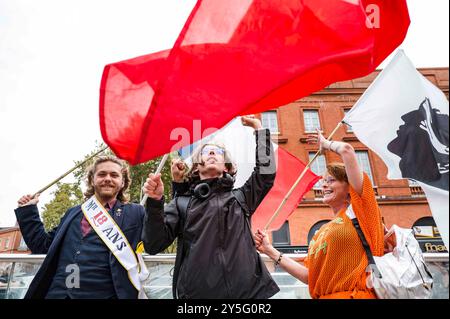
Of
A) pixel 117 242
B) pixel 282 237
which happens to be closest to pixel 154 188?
pixel 117 242

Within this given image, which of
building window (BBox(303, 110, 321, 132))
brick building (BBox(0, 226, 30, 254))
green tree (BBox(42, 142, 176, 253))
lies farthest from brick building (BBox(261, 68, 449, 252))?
brick building (BBox(0, 226, 30, 254))

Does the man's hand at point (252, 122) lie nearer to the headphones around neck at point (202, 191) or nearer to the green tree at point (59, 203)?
the headphones around neck at point (202, 191)

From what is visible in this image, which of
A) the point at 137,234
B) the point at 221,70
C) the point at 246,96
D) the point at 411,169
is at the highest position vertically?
the point at 221,70

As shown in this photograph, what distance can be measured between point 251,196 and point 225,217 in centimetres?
29

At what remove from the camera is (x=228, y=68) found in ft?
7.34

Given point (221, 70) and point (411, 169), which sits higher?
point (221, 70)

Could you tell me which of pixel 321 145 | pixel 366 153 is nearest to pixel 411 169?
pixel 321 145

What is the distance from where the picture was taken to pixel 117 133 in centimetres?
210

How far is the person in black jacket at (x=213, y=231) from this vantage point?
1.80 meters

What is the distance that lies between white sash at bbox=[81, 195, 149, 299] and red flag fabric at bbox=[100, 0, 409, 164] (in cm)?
61

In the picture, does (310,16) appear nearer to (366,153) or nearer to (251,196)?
(251,196)

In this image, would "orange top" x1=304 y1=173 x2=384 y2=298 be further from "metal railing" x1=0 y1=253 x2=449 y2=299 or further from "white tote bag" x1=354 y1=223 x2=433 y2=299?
"metal railing" x1=0 y1=253 x2=449 y2=299
